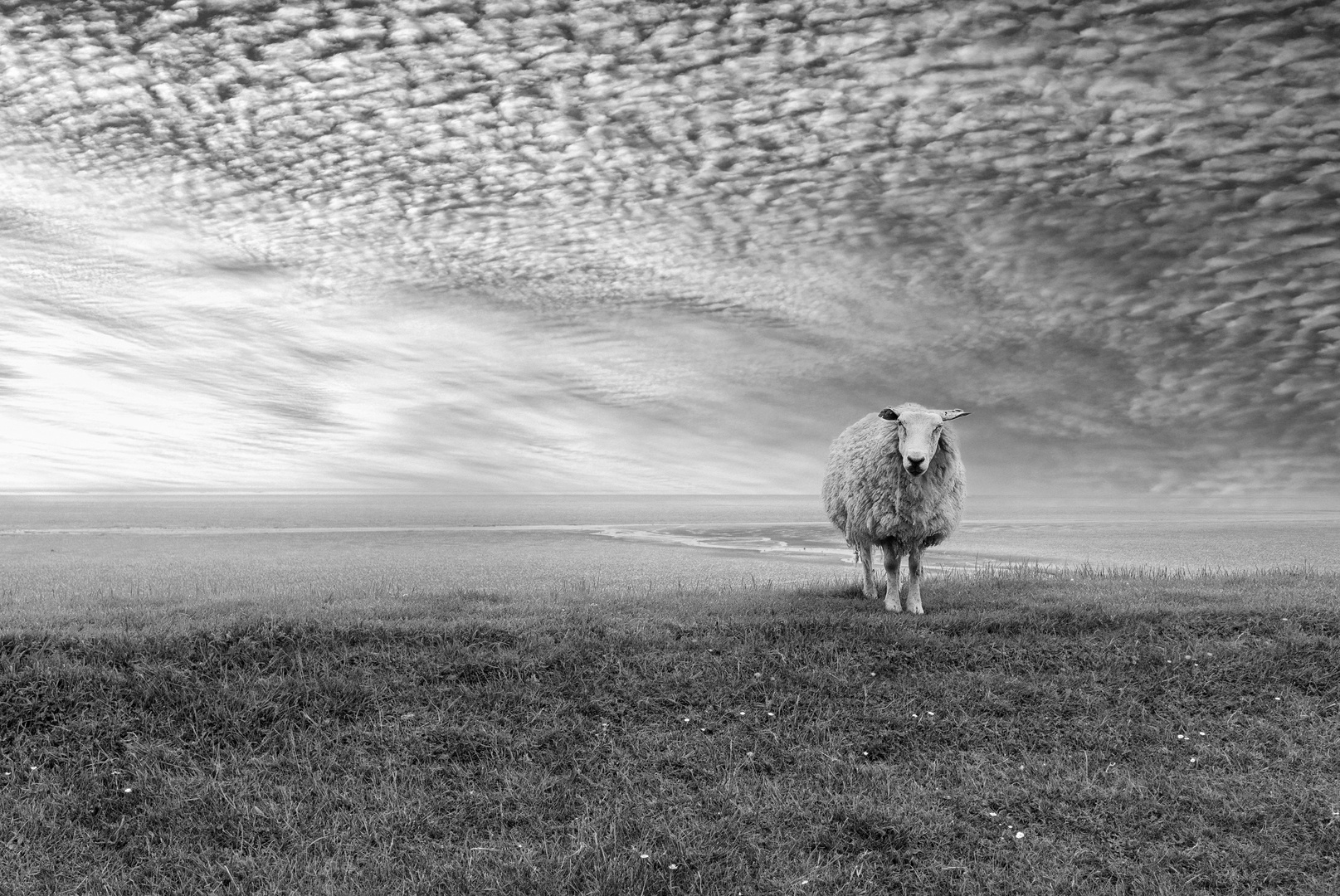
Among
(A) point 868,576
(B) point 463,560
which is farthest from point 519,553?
(A) point 868,576

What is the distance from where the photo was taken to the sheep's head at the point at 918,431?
41.8 feet

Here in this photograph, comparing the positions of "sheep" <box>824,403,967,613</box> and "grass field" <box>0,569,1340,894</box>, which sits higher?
"sheep" <box>824,403,967,613</box>

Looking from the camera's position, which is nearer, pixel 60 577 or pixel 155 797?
pixel 155 797

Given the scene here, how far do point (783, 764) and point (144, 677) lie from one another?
794 cm

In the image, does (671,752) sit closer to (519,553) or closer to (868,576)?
(868,576)

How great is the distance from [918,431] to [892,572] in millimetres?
2833

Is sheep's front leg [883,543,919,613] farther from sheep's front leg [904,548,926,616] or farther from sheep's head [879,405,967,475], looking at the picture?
sheep's head [879,405,967,475]

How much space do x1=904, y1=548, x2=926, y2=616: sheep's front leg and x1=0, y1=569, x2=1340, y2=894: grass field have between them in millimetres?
618

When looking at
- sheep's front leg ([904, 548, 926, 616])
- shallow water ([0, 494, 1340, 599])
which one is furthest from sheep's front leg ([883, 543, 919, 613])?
shallow water ([0, 494, 1340, 599])

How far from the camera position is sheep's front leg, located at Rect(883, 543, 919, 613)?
1412 centimetres

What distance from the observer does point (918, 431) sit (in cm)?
1296

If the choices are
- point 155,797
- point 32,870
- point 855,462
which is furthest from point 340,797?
point 855,462

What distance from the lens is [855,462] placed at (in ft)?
50.1

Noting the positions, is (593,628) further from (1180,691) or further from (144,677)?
(1180,691)
